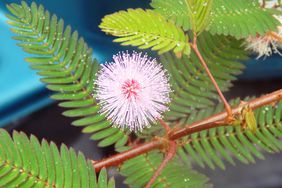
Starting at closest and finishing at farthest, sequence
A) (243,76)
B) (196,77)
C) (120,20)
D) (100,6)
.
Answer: (120,20)
(196,77)
(100,6)
(243,76)

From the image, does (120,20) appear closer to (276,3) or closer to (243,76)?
(276,3)

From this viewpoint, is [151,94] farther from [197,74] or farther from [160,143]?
[197,74]

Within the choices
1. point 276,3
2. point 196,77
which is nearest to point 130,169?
point 196,77

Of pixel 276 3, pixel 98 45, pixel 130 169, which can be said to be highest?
pixel 98 45

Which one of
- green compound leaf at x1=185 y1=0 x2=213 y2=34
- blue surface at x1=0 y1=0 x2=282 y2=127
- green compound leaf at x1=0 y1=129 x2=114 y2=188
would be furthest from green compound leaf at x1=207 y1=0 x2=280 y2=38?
blue surface at x1=0 y1=0 x2=282 y2=127

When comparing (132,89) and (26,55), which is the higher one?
(26,55)

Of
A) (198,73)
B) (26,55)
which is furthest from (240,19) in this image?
(26,55)
